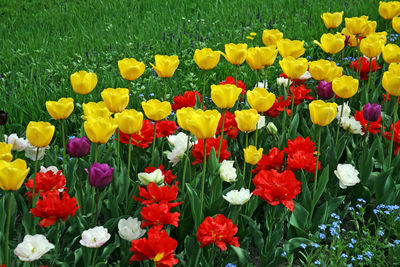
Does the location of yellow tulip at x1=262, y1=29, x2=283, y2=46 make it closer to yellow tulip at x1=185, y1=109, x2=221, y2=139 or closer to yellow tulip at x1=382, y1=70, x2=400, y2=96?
yellow tulip at x1=382, y1=70, x2=400, y2=96

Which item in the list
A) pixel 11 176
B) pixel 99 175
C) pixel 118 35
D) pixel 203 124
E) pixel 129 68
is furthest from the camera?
pixel 118 35

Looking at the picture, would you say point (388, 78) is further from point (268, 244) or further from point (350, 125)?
point (268, 244)

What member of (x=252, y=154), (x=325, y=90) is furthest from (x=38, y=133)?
(x=325, y=90)

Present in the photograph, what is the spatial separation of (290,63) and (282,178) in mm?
836

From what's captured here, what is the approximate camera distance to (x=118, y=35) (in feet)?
16.4

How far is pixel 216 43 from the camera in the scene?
483 centimetres

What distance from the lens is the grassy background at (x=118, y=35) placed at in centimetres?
389

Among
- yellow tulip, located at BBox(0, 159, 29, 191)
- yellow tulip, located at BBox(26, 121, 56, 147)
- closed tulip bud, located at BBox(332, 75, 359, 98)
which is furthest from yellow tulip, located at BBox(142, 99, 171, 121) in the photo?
closed tulip bud, located at BBox(332, 75, 359, 98)

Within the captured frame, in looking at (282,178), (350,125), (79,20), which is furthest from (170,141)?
(79,20)

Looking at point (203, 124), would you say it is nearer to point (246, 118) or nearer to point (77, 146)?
point (246, 118)

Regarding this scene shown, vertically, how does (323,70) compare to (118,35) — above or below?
above

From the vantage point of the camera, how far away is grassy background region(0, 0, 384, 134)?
153 inches

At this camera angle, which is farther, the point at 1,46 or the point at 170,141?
the point at 1,46

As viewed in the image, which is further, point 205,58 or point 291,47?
point 291,47
